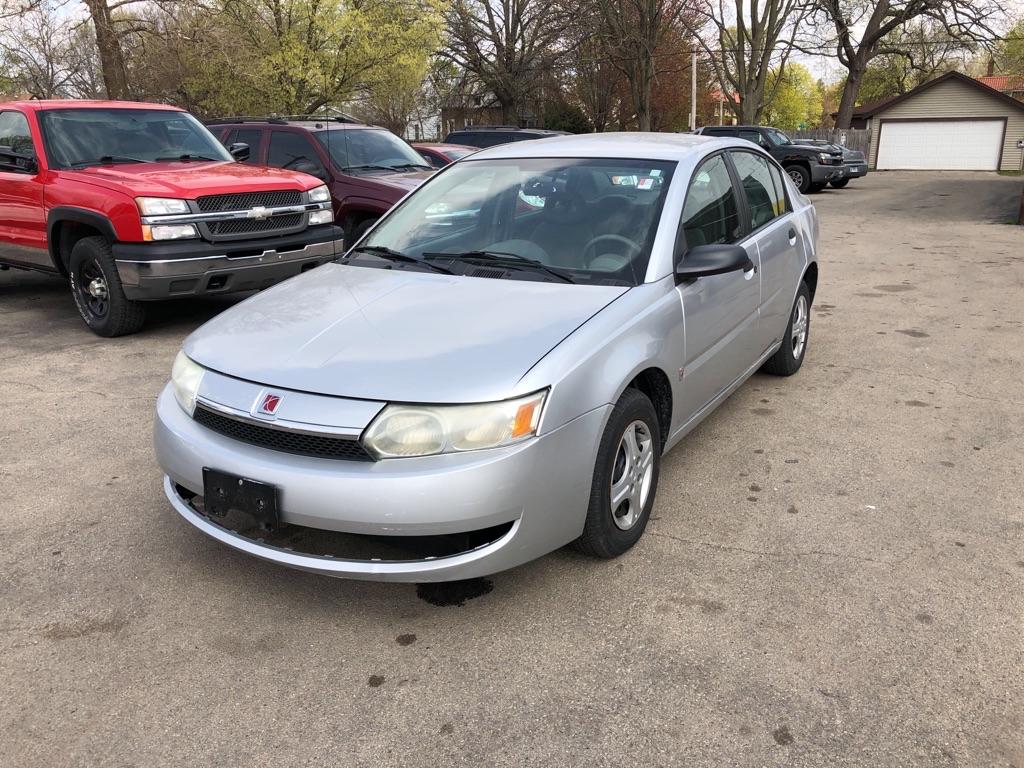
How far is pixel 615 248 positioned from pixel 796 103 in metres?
101

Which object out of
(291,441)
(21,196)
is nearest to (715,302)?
(291,441)

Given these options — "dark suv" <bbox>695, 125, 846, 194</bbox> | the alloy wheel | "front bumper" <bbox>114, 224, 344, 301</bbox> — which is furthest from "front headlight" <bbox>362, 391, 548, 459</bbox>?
"dark suv" <bbox>695, 125, 846, 194</bbox>

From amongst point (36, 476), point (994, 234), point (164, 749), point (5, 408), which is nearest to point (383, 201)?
point (5, 408)

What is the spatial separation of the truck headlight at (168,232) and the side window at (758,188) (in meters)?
4.09

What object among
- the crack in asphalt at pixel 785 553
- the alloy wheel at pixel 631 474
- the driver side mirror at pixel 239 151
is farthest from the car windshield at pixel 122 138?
the crack in asphalt at pixel 785 553

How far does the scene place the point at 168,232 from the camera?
20.3 ft

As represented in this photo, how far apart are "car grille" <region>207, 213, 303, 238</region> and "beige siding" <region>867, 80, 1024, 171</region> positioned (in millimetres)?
38813

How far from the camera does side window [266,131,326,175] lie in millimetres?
9164

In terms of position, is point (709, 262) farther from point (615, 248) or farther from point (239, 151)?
point (239, 151)

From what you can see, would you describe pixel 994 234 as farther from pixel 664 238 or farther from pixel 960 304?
pixel 664 238

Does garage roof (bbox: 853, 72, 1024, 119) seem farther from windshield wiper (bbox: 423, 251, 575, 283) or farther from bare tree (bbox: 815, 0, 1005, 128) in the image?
windshield wiper (bbox: 423, 251, 575, 283)

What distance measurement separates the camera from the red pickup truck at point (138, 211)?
6.21 m

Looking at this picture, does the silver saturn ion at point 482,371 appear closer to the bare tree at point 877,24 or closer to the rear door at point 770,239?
the rear door at point 770,239

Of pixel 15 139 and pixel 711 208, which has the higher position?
pixel 15 139
